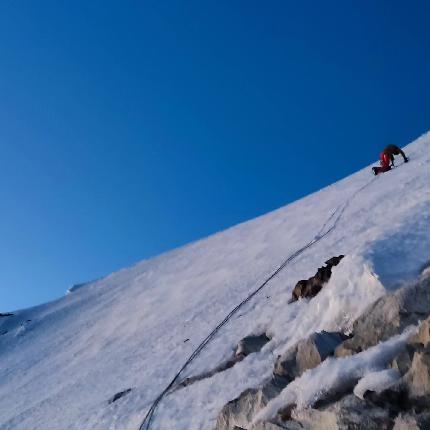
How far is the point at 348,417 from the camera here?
5.50 metres

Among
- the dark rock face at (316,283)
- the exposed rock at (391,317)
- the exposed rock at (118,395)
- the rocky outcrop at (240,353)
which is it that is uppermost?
the dark rock face at (316,283)

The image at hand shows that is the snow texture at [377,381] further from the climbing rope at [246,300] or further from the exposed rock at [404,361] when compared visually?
the climbing rope at [246,300]

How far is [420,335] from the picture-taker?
234 inches

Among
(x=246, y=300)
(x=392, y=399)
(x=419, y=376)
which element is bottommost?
(x=392, y=399)

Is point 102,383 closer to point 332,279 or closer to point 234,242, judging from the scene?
point 332,279

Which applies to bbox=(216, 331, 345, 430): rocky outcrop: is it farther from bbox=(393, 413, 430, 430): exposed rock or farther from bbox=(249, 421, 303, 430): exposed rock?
bbox=(393, 413, 430, 430): exposed rock

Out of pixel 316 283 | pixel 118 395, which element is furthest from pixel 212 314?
pixel 316 283

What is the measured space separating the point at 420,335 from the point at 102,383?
31.3ft

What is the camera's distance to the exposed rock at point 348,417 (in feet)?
17.5

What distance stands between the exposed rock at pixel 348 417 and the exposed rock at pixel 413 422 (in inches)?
7.1

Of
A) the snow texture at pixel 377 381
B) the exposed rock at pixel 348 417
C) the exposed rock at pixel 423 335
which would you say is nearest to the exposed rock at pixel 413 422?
the exposed rock at pixel 348 417

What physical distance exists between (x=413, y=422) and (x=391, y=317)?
2.22 m

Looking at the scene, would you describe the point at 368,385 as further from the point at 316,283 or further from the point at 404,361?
the point at 316,283

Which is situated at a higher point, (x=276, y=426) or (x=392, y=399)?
(x=276, y=426)
